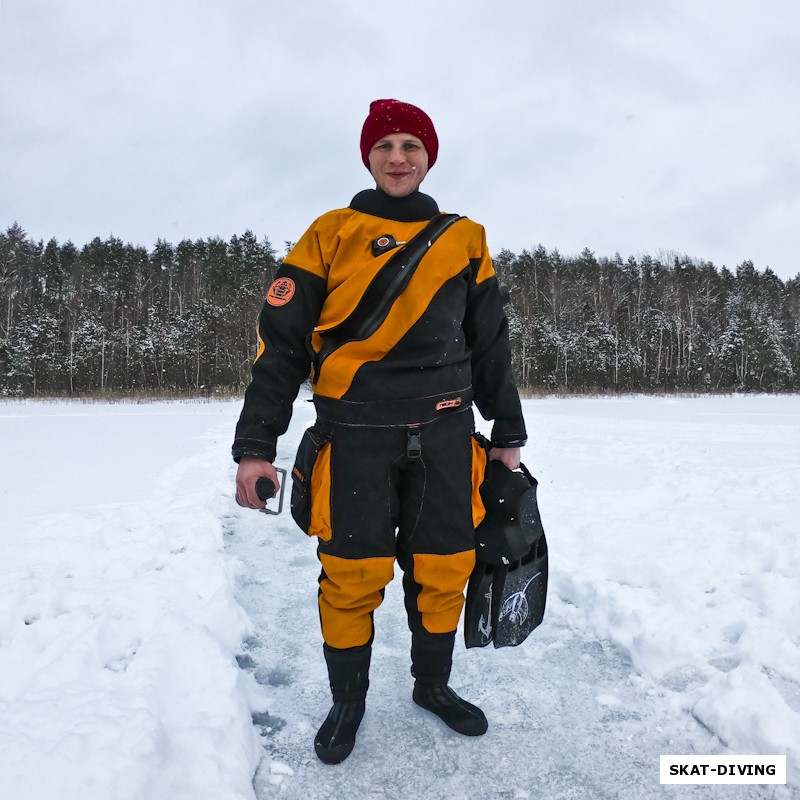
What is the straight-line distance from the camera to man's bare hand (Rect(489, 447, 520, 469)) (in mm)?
2037

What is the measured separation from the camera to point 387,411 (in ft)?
5.70

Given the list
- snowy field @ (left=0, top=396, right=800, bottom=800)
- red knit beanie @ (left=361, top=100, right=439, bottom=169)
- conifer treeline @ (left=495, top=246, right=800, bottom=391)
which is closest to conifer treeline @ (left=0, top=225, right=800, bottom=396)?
conifer treeline @ (left=495, top=246, right=800, bottom=391)

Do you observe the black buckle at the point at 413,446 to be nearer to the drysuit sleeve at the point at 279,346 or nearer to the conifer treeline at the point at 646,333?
the drysuit sleeve at the point at 279,346

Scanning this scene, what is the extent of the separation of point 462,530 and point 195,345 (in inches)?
1368

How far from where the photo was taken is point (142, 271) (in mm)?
38312

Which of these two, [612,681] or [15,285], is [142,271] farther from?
[612,681]

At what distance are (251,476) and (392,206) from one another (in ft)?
3.22

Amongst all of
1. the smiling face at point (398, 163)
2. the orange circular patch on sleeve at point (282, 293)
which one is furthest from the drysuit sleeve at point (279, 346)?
the smiling face at point (398, 163)

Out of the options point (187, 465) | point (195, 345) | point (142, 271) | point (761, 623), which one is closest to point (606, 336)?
point (195, 345)

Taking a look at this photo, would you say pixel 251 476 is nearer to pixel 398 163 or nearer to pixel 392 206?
pixel 392 206

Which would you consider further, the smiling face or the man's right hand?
the smiling face

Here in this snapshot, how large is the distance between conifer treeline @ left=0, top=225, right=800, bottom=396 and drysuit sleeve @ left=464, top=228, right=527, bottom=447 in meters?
31.2

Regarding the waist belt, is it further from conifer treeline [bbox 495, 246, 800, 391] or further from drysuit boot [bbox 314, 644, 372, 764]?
conifer treeline [bbox 495, 246, 800, 391]

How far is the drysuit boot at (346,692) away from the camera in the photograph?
1767 millimetres
